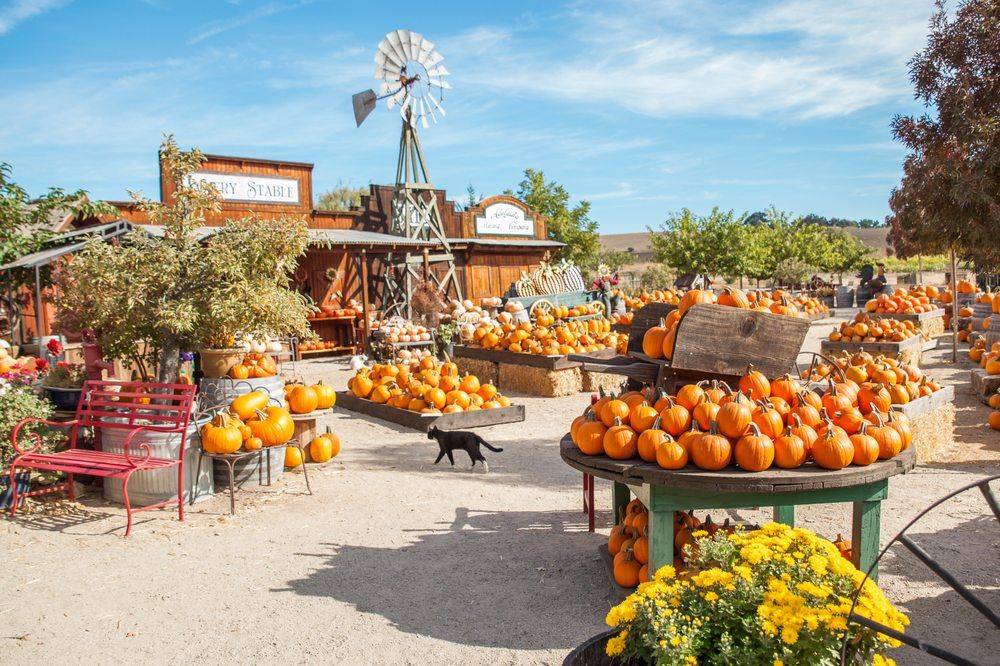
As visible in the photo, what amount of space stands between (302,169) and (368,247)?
10.3ft

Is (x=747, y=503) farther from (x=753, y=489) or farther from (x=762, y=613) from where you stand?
(x=762, y=613)

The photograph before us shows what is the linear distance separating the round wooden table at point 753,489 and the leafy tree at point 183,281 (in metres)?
4.13

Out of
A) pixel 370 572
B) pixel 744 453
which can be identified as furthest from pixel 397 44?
pixel 744 453

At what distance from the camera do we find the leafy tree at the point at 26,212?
11805mm

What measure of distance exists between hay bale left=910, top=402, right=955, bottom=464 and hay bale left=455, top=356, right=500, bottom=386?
7.34m

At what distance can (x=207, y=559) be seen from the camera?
16.5ft

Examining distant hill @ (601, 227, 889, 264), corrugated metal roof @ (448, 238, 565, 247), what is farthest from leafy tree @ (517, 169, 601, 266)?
distant hill @ (601, 227, 889, 264)

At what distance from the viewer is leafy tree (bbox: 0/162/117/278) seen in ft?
38.7

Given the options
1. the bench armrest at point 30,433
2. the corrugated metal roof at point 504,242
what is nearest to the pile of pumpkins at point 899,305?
the corrugated metal roof at point 504,242

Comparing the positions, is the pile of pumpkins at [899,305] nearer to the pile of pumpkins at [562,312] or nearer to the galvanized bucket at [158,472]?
the pile of pumpkins at [562,312]

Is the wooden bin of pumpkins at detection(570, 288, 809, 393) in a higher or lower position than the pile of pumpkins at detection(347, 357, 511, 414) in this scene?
higher

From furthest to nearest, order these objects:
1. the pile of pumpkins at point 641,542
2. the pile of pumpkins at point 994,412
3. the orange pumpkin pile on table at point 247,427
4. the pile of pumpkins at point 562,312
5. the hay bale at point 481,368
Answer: the pile of pumpkins at point 562,312 < the hay bale at point 481,368 < the pile of pumpkins at point 994,412 < the orange pumpkin pile on table at point 247,427 < the pile of pumpkins at point 641,542

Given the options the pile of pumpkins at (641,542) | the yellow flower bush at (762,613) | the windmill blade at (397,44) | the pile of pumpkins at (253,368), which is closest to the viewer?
the yellow flower bush at (762,613)

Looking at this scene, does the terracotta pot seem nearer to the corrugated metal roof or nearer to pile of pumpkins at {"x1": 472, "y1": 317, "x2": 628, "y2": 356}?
pile of pumpkins at {"x1": 472, "y1": 317, "x2": 628, "y2": 356}
